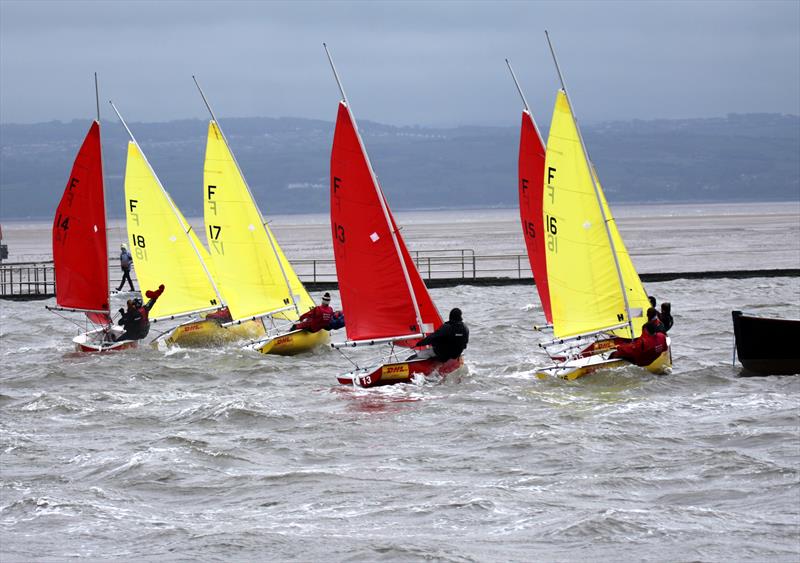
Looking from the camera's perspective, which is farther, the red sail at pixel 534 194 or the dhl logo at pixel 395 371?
the red sail at pixel 534 194

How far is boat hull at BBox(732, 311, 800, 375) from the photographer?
21781mm

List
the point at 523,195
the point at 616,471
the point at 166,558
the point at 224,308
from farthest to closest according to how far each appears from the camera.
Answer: the point at 224,308, the point at 523,195, the point at 616,471, the point at 166,558

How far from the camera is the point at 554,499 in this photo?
48.5ft

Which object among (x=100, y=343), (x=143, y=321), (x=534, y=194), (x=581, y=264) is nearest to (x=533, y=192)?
(x=534, y=194)

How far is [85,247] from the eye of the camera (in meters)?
30.3

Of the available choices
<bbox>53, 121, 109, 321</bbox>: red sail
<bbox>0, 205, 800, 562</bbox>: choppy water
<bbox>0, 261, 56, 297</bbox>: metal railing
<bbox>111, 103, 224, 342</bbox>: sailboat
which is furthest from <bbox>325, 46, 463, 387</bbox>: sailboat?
<bbox>0, 261, 56, 297</bbox>: metal railing

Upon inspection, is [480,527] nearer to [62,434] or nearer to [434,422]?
[434,422]

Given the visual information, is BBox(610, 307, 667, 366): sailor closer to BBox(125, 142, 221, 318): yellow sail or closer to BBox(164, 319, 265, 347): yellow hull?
BBox(164, 319, 265, 347): yellow hull

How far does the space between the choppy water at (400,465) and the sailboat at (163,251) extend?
4.37 m

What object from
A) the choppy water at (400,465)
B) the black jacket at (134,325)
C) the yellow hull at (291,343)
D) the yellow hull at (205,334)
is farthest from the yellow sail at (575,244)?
the black jacket at (134,325)

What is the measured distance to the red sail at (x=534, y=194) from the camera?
85.3ft

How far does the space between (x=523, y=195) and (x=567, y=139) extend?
172 inches

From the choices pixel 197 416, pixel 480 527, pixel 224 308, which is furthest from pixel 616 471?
pixel 224 308

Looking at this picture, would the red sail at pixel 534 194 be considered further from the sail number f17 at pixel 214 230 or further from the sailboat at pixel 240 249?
the sail number f17 at pixel 214 230
